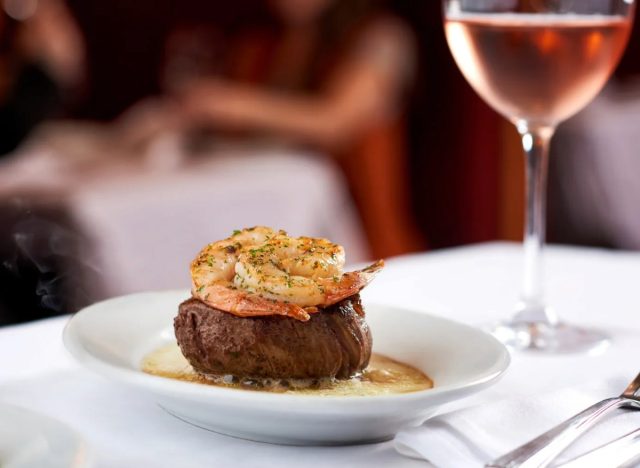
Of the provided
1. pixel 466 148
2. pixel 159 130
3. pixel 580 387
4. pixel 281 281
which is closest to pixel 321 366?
pixel 281 281

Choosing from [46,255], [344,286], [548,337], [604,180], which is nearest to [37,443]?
[344,286]

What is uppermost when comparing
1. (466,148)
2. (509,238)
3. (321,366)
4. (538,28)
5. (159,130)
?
(538,28)

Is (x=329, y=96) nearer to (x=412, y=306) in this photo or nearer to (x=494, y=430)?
(x=412, y=306)

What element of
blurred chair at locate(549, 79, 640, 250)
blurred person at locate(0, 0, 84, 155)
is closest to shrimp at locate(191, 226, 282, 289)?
blurred person at locate(0, 0, 84, 155)

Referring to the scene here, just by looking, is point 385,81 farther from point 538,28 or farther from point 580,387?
point 580,387

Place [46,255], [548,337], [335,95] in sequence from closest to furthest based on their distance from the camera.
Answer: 1. [548,337]
2. [46,255]
3. [335,95]

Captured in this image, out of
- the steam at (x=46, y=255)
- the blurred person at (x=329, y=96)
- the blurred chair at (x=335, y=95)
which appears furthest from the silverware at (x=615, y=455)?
the blurred chair at (x=335, y=95)
